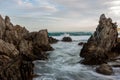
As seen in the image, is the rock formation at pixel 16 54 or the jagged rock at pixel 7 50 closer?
the rock formation at pixel 16 54

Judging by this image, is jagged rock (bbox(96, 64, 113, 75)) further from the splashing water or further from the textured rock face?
the textured rock face

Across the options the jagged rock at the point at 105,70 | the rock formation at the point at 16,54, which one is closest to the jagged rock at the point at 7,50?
the rock formation at the point at 16,54

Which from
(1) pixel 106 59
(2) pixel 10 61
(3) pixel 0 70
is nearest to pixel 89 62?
(1) pixel 106 59

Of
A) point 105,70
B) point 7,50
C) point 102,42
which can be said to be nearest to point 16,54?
point 7,50

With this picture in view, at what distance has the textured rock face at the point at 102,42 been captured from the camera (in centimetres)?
3141

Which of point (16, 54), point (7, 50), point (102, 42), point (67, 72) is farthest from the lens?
point (102, 42)

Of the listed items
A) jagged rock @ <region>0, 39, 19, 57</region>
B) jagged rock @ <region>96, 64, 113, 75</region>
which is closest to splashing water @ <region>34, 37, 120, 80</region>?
jagged rock @ <region>96, 64, 113, 75</region>

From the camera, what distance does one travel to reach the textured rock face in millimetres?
31406

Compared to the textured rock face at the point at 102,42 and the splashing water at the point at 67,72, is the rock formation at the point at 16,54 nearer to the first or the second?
the splashing water at the point at 67,72

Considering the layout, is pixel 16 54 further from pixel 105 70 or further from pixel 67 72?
pixel 105 70

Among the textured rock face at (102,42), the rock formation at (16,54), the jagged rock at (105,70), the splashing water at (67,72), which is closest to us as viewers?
the rock formation at (16,54)

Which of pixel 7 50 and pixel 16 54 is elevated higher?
pixel 7 50

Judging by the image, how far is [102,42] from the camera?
33.8 metres

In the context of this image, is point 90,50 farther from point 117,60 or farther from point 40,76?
point 40,76
